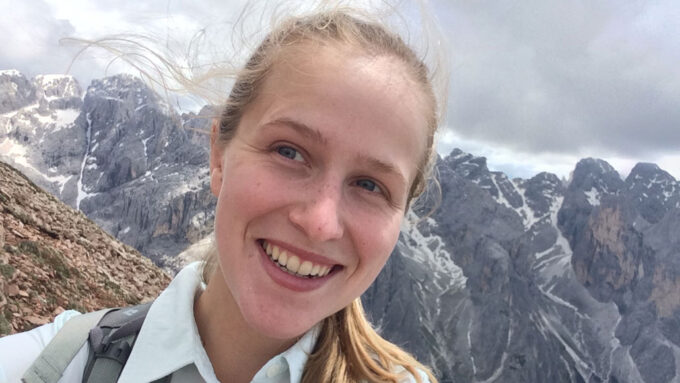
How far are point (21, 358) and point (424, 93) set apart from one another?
2.66m

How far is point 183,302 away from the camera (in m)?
2.71

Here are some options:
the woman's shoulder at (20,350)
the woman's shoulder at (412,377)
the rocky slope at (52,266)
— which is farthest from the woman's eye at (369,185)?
the rocky slope at (52,266)

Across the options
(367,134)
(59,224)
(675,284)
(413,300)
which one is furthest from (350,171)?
(675,284)

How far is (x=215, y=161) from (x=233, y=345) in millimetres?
1200

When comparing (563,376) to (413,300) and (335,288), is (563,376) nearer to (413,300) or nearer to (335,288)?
(413,300)

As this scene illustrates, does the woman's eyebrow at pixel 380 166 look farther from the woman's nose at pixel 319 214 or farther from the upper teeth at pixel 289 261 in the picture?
the upper teeth at pixel 289 261

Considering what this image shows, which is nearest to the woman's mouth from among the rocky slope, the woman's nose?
the woman's nose

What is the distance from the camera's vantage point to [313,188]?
227 cm

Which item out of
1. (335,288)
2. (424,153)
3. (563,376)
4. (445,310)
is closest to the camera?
(335,288)

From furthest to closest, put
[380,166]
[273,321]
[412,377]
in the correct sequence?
[412,377], [380,166], [273,321]

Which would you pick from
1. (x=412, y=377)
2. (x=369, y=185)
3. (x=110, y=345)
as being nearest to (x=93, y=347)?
(x=110, y=345)

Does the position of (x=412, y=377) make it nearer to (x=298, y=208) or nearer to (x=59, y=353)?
(x=298, y=208)

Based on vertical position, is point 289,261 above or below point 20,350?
above

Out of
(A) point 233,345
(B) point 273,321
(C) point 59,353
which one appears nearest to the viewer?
(C) point 59,353
